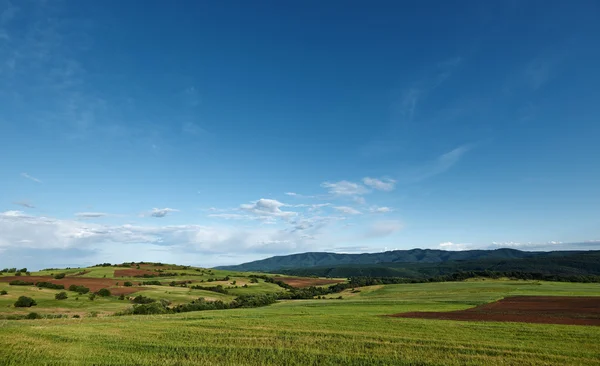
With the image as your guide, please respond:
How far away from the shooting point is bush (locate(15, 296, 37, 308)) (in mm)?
55706

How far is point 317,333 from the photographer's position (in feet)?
102

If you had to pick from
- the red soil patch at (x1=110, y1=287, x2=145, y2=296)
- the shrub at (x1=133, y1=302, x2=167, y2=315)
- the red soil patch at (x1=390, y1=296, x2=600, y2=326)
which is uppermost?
the red soil patch at (x1=110, y1=287, x2=145, y2=296)

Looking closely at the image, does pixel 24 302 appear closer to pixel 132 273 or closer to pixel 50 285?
pixel 50 285

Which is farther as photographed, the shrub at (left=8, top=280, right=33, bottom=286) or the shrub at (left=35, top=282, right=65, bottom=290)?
the shrub at (left=35, top=282, right=65, bottom=290)

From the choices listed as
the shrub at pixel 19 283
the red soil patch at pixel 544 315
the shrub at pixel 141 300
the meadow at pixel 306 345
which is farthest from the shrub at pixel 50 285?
the red soil patch at pixel 544 315

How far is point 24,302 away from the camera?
56562mm

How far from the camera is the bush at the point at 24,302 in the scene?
5571cm

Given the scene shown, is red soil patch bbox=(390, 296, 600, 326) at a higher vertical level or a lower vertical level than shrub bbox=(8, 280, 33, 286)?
lower

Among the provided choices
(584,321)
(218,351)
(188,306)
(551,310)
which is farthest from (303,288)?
(218,351)

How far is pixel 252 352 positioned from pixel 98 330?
17838mm

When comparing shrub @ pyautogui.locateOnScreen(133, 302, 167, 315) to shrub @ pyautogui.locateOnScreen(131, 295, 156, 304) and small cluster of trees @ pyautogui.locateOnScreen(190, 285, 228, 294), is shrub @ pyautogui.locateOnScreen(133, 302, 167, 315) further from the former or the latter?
small cluster of trees @ pyautogui.locateOnScreen(190, 285, 228, 294)

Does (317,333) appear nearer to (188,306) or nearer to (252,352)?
(252,352)

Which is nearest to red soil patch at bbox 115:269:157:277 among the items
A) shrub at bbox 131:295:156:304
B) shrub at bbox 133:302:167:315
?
shrub at bbox 131:295:156:304

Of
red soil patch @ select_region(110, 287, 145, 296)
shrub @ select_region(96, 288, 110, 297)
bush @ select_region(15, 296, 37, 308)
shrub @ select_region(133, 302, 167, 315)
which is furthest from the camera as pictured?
red soil patch @ select_region(110, 287, 145, 296)
